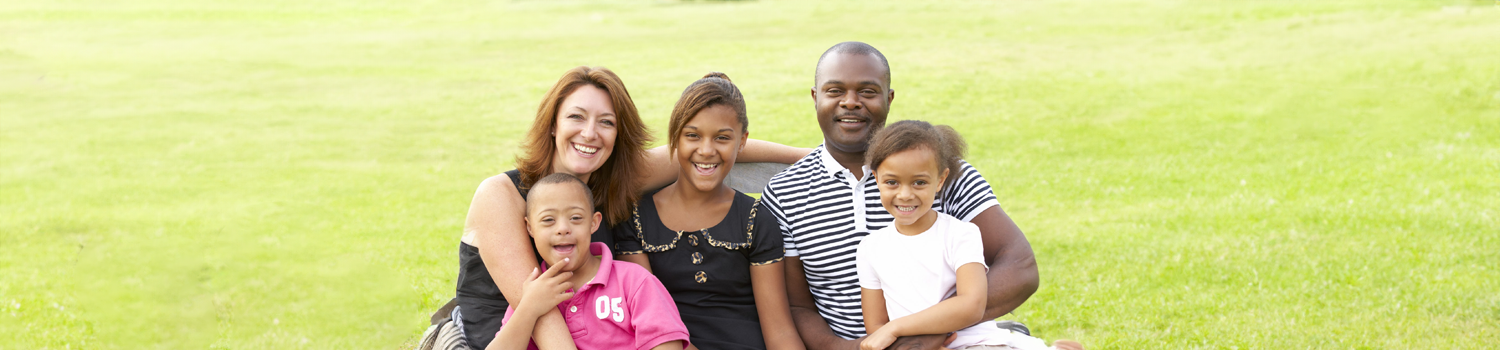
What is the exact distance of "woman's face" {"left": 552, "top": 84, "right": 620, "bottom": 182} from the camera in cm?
364

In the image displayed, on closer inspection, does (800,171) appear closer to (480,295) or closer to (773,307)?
(773,307)

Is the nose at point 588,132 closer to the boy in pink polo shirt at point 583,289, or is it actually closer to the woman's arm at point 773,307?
the boy in pink polo shirt at point 583,289

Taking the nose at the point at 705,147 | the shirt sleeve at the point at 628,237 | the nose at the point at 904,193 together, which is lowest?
the shirt sleeve at the point at 628,237

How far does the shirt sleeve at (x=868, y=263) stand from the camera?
3502mm

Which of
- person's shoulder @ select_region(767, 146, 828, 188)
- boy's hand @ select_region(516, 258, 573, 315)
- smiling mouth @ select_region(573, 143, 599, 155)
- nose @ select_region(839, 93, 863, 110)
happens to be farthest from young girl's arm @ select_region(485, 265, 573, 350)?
nose @ select_region(839, 93, 863, 110)

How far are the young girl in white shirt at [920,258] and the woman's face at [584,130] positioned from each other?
943 millimetres

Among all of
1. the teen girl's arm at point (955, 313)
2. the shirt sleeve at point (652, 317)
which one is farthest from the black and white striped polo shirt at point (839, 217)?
the shirt sleeve at point (652, 317)

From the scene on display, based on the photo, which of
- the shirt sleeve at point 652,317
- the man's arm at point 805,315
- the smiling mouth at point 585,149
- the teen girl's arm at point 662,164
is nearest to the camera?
the shirt sleeve at point 652,317

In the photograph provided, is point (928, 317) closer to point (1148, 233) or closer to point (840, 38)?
point (1148, 233)

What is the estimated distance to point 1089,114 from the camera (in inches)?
648

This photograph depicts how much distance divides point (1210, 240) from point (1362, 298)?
1.81m

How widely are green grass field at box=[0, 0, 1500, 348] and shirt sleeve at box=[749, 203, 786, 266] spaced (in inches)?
159

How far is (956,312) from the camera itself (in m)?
3.29

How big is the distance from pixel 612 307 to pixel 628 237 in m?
0.35
